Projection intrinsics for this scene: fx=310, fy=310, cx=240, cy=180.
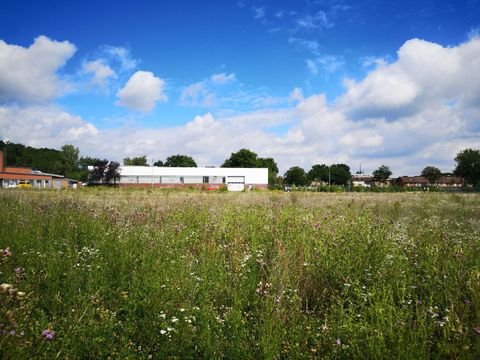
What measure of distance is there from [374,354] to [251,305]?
1.52 metres

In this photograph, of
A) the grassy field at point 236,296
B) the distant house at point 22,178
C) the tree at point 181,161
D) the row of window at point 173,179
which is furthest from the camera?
the tree at point 181,161

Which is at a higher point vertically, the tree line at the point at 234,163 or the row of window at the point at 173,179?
the tree line at the point at 234,163

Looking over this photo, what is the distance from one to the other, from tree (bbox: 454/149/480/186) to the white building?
5890 centimetres

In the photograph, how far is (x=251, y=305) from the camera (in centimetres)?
379

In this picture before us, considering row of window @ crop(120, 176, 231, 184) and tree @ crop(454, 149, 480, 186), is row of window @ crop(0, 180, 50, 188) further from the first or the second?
tree @ crop(454, 149, 480, 186)

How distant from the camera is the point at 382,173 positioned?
12988 centimetres

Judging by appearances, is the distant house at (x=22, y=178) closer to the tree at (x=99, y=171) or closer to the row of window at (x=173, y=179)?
the tree at (x=99, y=171)

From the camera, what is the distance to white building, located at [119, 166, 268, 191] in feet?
227

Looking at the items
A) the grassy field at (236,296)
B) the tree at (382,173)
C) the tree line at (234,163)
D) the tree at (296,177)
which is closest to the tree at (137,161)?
the tree line at (234,163)

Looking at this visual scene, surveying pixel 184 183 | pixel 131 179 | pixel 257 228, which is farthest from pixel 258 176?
pixel 257 228

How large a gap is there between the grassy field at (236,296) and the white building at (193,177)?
Result: 59483 millimetres

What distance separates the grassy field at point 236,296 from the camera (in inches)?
112

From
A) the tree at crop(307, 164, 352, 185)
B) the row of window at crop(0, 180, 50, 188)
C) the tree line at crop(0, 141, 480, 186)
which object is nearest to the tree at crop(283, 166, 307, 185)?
the tree line at crop(0, 141, 480, 186)

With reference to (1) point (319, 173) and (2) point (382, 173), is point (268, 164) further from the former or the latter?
(2) point (382, 173)
